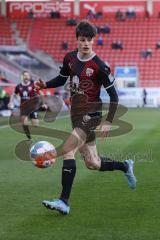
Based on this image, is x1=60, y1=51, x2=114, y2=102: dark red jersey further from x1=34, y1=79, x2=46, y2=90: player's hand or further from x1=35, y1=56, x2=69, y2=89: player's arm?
x1=34, y1=79, x2=46, y2=90: player's hand

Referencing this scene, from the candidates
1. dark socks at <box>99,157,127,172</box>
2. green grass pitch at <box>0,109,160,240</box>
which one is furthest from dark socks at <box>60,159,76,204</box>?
dark socks at <box>99,157,127,172</box>

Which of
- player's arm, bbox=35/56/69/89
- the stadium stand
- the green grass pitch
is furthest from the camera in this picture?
the stadium stand

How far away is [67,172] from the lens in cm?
773

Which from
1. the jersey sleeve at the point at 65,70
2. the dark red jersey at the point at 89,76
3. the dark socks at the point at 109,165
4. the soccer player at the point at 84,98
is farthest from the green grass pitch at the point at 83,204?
the jersey sleeve at the point at 65,70

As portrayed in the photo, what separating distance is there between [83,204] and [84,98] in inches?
54.0

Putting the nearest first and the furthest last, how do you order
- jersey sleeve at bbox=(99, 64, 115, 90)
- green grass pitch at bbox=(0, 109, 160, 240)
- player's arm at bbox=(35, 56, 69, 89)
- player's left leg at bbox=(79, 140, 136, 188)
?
1. green grass pitch at bbox=(0, 109, 160, 240)
2. jersey sleeve at bbox=(99, 64, 115, 90)
3. player's left leg at bbox=(79, 140, 136, 188)
4. player's arm at bbox=(35, 56, 69, 89)

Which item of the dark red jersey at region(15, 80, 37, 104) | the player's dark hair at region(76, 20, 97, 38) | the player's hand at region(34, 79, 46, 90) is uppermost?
the player's dark hair at region(76, 20, 97, 38)

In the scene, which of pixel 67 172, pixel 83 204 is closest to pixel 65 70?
pixel 67 172

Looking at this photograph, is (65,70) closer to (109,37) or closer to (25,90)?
(25,90)

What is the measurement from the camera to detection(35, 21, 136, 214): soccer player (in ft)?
25.4

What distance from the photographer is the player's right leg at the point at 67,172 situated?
24.7ft

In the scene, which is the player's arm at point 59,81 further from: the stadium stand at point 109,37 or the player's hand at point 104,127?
the stadium stand at point 109,37

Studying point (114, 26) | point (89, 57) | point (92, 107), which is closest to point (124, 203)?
point (92, 107)

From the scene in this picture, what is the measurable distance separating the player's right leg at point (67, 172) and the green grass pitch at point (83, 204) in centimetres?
13
